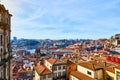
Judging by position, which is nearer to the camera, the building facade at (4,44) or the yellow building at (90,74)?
the building facade at (4,44)

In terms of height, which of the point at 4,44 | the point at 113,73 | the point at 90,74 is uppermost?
the point at 4,44

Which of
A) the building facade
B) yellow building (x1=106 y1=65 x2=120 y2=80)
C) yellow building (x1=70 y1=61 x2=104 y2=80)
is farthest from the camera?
yellow building (x1=70 y1=61 x2=104 y2=80)

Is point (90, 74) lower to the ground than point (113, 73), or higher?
lower

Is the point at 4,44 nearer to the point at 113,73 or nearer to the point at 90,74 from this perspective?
the point at 90,74

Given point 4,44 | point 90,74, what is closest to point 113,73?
point 90,74

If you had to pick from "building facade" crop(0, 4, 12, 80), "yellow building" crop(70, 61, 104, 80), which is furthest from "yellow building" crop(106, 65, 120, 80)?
"building facade" crop(0, 4, 12, 80)

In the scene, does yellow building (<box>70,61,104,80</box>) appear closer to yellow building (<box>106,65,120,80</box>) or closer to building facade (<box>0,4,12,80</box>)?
yellow building (<box>106,65,120,80</box>)

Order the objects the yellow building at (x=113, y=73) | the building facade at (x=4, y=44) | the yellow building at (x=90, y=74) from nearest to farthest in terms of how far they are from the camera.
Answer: the building facade at (x=4, y=44) → the yellow building at (x=113, y=73) → the yellow building at (x=90, y=74)

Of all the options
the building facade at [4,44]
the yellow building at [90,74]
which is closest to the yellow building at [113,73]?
the yellow building at [90,74]

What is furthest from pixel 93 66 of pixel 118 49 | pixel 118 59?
pixel 118 49

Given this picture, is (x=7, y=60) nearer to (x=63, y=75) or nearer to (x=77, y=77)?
→ (x=77, y=77)

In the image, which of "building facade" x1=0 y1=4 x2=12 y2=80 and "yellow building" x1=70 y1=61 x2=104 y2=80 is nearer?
"building facade" x1=0 y1=4 x2=12 y2=80

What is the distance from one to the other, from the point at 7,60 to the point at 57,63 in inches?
971

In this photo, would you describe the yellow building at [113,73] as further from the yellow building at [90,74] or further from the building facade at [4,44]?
the building facade at [4,44]
